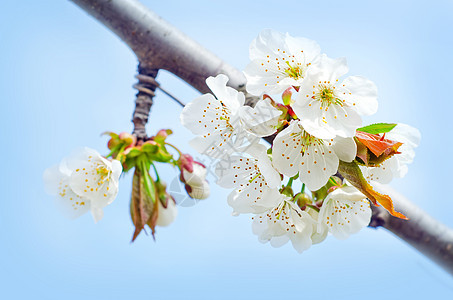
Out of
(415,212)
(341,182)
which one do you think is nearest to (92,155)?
(341,182)

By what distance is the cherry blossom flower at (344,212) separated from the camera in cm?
82

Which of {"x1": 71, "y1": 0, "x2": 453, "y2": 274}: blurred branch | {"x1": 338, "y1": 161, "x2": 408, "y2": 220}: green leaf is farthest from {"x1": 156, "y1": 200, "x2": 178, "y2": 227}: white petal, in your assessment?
{"x1": 338, "y1": 161, "x2": 408, "y2": 220}: green leaf

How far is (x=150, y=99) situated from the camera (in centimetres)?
138

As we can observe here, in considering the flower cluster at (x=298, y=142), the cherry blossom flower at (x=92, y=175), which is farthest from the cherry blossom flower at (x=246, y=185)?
the cherry blossom flower at (x=92, y=175)

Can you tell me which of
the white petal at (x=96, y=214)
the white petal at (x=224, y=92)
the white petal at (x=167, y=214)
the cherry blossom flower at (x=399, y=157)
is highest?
the cherry blossom flower at (x=399, y=157)

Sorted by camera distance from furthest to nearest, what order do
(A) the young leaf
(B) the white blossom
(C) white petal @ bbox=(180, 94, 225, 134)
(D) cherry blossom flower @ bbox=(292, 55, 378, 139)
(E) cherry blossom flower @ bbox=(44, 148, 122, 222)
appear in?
(B) the white blossom
(A) the young leaf
(E) cherry blossom flower @ bbox=(44, 148, 122, 222)
(C) white petal @ bbox=(180, 94, 225, 134)
(D) cherry blossom flower @ bbox=(292, 55, 378, 139)

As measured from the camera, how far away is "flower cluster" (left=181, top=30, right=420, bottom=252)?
2.32 feet

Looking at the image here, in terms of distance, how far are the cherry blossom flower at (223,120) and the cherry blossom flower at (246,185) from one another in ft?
0.13

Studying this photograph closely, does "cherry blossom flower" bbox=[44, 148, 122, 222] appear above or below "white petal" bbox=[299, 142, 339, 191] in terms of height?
below

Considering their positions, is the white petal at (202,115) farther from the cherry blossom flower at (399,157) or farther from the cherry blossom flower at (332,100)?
the cherry blossom flower at (399,157)

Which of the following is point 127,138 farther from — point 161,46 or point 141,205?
point 161,46

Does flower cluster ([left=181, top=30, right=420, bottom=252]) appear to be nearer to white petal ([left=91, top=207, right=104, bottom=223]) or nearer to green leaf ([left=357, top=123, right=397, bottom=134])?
green leaf ([left=357, top=123, right=397, bottom=134])

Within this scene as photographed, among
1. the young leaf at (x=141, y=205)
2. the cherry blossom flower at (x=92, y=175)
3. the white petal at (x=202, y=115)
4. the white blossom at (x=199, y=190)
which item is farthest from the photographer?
the white blossom at (x=199, y=190)

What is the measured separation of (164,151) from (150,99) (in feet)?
Result: 0.81
